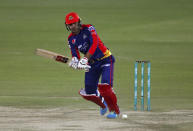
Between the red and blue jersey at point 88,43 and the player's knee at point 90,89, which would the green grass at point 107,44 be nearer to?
the player's knee at point 90,89

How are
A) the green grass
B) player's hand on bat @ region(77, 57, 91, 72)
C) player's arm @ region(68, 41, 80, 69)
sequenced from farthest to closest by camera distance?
the green grass, player's arm @ region(68, 41, 80, 69), player's hand on bat @ region(77, 57, 91, 72)

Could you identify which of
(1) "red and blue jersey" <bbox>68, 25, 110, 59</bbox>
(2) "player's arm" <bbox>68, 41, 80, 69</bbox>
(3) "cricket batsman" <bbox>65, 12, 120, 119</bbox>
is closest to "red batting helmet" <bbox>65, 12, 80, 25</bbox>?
(3) "cricket batsman" <bbox>65, 12, 120, 119</bbox>

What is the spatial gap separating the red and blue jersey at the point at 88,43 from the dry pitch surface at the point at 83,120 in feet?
3.56

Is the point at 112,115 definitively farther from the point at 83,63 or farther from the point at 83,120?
the point at 83,63

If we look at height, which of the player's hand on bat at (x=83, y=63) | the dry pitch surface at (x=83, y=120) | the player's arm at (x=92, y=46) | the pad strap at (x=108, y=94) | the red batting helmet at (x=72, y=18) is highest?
the red batting helmet at (x=72, y=18)

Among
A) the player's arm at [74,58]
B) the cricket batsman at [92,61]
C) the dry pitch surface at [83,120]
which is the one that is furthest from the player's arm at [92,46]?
the dry pitch surface at [83,120]

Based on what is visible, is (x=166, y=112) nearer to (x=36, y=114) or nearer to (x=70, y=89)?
(x=36, y=114)

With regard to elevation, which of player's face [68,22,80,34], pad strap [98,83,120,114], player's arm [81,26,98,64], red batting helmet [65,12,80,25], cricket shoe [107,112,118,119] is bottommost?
cricket shoe [107,112,118,119]

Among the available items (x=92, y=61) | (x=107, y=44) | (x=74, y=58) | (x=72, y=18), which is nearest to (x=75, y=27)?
(x=72, y=18)

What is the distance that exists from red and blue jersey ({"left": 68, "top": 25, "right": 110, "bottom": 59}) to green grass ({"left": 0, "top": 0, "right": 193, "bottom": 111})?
5.49 ft

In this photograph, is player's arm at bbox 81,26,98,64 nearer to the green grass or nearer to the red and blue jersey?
the red and blue jersey

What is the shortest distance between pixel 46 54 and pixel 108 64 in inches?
40.7

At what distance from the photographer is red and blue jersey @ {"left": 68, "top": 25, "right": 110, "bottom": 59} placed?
896cm

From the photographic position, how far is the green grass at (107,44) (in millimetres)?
11898
